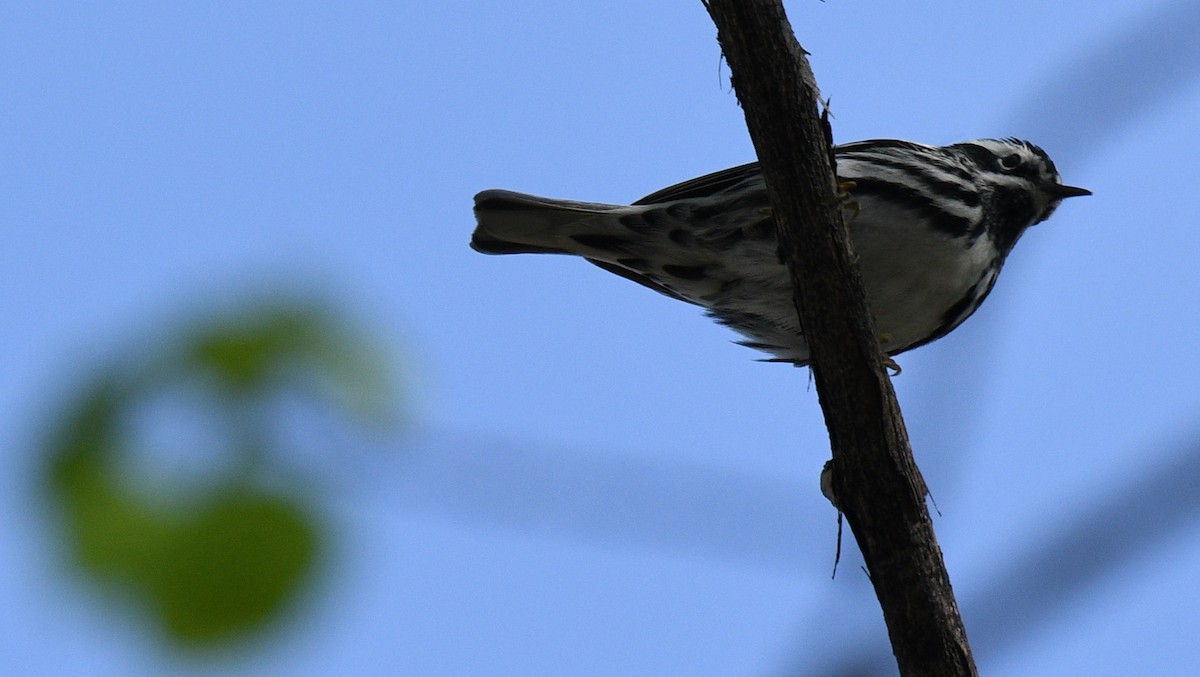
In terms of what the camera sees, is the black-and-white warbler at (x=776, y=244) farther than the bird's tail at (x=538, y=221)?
No

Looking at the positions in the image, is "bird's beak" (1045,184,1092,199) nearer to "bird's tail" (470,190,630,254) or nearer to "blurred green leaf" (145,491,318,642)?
"bird's tail" (470,190,630,254)

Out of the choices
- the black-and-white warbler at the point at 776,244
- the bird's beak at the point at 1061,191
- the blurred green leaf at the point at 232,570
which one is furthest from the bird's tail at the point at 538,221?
the blurred green leaf at the point at 232,570

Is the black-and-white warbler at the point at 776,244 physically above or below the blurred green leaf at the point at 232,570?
above

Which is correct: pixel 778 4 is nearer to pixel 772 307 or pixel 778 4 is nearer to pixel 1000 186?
pixel 772 307

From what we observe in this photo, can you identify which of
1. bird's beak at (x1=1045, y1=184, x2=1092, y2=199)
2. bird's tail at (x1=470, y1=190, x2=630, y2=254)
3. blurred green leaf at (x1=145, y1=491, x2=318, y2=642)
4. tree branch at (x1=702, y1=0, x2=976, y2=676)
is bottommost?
blurred green leaf at (x1=145, y1=491, x2=318, y2=642)

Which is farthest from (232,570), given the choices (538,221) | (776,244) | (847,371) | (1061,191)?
(1061,191)

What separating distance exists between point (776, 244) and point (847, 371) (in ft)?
3.69

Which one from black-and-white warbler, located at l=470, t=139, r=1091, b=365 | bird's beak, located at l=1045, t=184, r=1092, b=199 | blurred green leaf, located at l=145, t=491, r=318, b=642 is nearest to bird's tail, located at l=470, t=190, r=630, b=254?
black-and-white warbler, located at l=470, t=139, r=1091, b=365

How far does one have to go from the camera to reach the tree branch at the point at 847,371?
2.97 meters

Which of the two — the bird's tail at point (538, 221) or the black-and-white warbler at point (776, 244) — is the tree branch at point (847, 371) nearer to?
the black-and-white warbler at point (776, 244)

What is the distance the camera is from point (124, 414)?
7.34ft

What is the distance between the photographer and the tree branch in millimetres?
2975

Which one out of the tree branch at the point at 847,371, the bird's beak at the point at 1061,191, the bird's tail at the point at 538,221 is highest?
the bird's beak at the point at 1061,191

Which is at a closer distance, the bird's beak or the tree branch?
the tree branch
